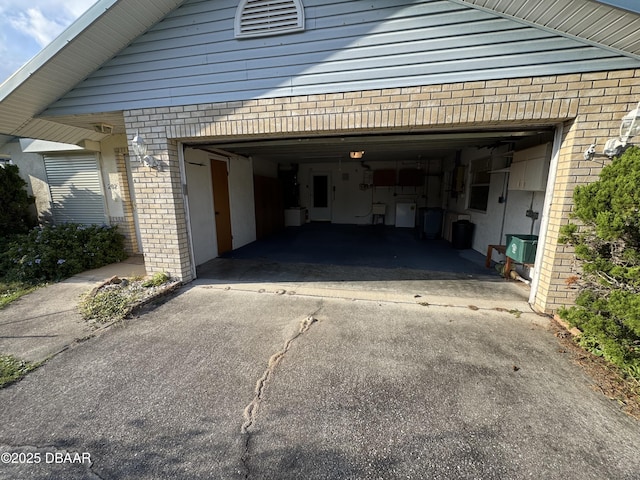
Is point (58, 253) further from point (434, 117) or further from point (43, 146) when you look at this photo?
point (434, 117)

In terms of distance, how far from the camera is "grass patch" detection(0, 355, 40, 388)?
2.32 meters

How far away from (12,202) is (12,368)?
5676 millimetres

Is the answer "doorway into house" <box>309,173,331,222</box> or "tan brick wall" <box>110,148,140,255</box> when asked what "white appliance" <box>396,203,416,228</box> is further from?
"tan brick wall" <box>110,148,140,255</box>

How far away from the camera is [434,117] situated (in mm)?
3229

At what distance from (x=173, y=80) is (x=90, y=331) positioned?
3.54 m

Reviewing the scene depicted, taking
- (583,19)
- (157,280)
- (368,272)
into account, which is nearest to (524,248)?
(368,272)

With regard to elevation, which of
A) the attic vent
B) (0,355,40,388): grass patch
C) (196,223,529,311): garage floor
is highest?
the attic vent

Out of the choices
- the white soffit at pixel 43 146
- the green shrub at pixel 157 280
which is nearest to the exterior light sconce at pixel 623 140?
the green shrub at pixel 157 280

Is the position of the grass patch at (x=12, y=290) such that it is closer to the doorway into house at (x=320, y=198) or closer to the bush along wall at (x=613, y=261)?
the bush along wall at (x=613, y=261)

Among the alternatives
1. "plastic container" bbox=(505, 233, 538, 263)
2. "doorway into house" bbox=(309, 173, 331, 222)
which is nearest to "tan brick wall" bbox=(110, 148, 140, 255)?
"doorway into house" bbox=(309, 173, 331, 222)

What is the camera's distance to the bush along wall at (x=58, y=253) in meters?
4.79

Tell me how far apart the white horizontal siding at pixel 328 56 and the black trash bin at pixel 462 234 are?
14.8ft

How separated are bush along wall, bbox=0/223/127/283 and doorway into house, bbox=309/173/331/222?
7949mm

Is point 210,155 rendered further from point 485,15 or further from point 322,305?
point 485,15
